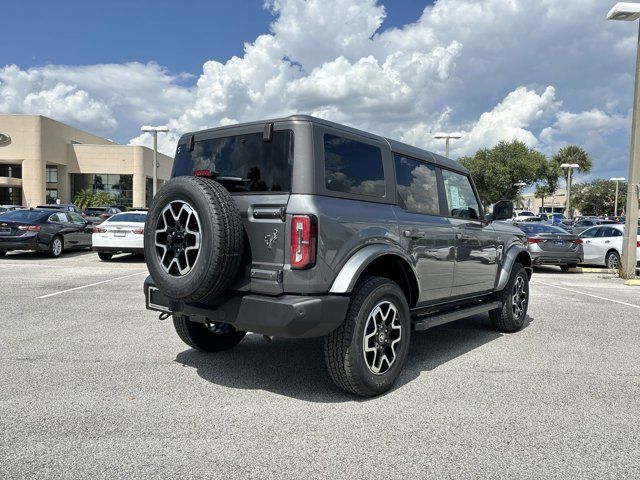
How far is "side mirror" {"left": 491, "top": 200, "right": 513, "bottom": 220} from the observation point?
19.5ft

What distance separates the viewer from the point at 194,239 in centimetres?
376

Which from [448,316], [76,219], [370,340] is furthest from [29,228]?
[370,340]

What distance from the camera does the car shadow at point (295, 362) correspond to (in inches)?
169

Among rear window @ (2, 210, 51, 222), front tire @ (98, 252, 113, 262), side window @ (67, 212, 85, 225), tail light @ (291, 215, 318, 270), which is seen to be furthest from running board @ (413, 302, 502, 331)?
side window @ (67, 212, 85, 225)

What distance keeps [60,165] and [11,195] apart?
21.1 ft

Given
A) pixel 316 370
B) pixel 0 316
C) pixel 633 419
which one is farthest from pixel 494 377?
pixel 0 316

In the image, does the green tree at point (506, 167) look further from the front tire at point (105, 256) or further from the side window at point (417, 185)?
the side window at point (417, 185)

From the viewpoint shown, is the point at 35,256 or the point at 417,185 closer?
the point at 417,185

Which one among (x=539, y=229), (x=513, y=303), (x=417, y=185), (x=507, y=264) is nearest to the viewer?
(x=417, y=185)

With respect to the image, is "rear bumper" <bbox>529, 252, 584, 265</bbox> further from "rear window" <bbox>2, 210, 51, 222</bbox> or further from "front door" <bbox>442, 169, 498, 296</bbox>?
"rear window" <bbox>2, 210, 51, 222</bbox>

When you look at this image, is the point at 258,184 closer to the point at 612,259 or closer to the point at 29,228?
the point at 29,228

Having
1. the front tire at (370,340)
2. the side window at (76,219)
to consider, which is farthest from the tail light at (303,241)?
the side window at (76,219)

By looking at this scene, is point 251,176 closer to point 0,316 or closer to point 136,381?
point 136,381

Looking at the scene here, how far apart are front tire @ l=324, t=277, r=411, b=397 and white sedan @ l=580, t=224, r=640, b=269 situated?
13222 mm
